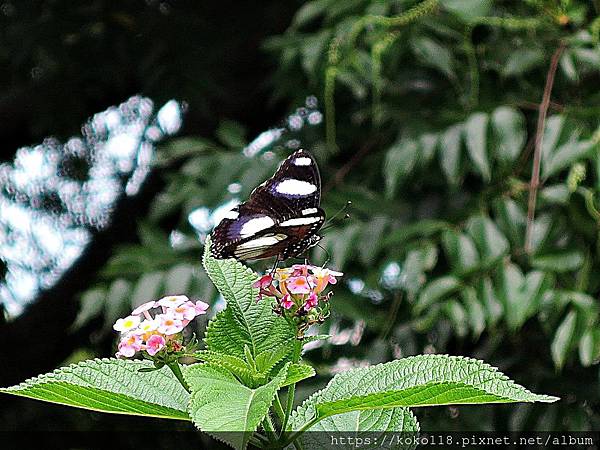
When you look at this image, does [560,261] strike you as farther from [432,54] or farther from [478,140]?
[432,54]

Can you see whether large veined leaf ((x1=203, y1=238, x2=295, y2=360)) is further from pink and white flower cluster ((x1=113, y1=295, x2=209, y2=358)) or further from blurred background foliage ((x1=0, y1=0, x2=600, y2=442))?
blurred background foliage ((x1=0, y1=0, x2=600, y2=442))

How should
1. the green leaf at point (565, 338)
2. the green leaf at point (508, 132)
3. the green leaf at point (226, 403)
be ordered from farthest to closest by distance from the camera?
the green leaf at point (508, 132)
the green leaf at point (565, 338)
the green leaf at point (226, 403)

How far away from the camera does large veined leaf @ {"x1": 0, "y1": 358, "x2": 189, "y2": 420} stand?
1.43 feet

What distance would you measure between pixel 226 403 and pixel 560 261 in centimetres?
81

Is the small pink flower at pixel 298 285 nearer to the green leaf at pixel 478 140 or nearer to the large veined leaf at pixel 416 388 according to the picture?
the large veined leaf at pixel 416 388

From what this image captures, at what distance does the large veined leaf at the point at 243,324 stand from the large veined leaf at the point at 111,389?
4cm

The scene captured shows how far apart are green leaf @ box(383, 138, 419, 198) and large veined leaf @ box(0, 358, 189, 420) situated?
0.78m

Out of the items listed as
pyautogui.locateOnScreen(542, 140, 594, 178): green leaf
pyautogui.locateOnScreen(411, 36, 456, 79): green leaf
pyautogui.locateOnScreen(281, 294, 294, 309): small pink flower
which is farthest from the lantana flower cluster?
pyautogui.locateOnScreen(411, 36, 456, 79): green leaf

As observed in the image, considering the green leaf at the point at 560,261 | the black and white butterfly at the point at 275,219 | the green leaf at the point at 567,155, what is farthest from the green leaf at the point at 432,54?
the black and white butterfly at the point at 275,219

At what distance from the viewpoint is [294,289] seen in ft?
1.55

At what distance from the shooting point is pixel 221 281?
50 centimetres

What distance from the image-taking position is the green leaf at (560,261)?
1112mm

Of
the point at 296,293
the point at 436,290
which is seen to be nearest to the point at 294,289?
the point at 296,293


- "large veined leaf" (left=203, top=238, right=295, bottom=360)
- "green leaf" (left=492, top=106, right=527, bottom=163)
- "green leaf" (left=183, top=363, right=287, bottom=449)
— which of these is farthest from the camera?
"green leaf" (left=492, top=106, right=527, bottom=163)
